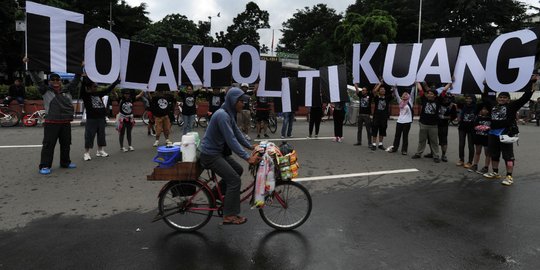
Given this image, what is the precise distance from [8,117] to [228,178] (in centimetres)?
1303

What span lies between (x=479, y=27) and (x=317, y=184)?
4149cm

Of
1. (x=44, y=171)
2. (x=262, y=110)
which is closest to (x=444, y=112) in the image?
(x=262, y=110)

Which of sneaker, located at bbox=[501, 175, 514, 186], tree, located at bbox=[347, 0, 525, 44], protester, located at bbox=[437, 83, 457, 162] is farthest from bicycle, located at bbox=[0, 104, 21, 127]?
tree, located at bbox=[347, 0, 525, 44]

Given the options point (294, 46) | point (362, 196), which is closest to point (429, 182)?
point (362, 196)

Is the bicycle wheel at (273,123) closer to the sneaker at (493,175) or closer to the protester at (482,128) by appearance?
the protester at (482,128)

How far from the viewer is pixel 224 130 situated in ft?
14.5

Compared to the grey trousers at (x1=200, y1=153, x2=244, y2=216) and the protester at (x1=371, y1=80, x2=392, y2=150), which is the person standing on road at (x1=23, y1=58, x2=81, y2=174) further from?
the protester at (x1=371, y1=80, x2=392, y2=150)

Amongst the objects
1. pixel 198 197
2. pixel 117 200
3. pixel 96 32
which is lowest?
pixel 117 200

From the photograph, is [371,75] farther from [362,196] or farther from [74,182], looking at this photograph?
[74,182]

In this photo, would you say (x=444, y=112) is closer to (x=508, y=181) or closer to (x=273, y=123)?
(x=508, y=181)

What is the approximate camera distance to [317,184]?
7.00 metres

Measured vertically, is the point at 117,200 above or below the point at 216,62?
below

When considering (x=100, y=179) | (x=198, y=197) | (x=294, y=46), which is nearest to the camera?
(x=198, y=197)

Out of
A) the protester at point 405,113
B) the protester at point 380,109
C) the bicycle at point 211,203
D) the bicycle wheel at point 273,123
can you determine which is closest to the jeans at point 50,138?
the bicycle at point 211,203
